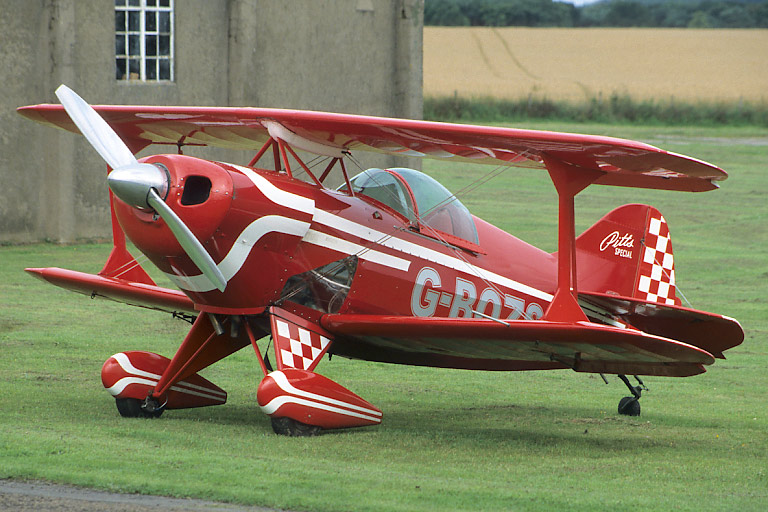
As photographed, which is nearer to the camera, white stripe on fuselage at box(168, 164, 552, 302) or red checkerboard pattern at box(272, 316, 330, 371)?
white stripe on fuselage at box(168, 164, 552, 302)

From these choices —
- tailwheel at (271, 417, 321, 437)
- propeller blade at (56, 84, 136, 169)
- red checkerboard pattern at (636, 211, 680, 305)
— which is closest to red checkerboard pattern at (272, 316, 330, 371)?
tailwheel at (271, 417, 321, 437)

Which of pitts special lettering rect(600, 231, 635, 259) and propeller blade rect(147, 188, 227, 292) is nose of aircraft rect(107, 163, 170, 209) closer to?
propeller blade rect(147, 188, 227, 292)

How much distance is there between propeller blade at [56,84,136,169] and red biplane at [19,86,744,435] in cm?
1

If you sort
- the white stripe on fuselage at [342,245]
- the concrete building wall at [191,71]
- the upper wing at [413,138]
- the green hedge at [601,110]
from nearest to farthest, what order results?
the upper wing at [413,138]
the white stripe on fuselage at [342,245]
the concrete building wall at [191,71]
the green hedge at [601,110]

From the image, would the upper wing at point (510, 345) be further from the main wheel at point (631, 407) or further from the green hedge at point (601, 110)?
the green hedge at point (601, 110)

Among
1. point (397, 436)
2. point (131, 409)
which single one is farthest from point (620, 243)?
point (131, 409)

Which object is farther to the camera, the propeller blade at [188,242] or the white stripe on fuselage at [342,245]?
the white stripe on fuselage at [342,245]

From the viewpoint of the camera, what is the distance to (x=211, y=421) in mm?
9336

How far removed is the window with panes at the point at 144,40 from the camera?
69.6 feet

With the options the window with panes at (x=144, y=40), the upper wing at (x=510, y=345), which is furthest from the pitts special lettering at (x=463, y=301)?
the window with panes at (x=144, y=40)

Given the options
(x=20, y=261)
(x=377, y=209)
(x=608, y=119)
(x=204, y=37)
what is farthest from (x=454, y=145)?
(x=608, y=119)

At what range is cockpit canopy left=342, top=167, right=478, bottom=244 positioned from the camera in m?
9.71

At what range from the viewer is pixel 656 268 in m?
11.0

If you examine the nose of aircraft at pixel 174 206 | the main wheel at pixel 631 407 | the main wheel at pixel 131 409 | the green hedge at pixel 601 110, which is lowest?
the main wheel at pixel 631 407
